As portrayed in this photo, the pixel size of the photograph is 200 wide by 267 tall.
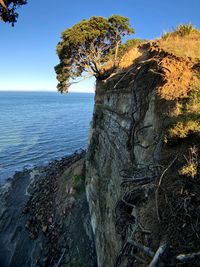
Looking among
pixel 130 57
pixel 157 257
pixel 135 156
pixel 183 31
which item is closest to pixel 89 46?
pixel 130 57

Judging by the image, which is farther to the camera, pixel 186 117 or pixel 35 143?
pixel 35 143

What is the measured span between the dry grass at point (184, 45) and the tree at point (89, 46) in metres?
8.80

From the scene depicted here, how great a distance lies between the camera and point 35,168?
37250 mm

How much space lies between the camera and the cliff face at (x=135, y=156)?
252 inches

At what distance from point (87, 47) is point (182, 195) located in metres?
21.8

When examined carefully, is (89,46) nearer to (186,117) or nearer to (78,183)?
(78,183)

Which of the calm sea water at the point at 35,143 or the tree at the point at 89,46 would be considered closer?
the tree at the point at 89,46

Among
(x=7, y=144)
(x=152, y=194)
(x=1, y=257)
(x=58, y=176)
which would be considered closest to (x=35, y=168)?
(x=58, y=176)

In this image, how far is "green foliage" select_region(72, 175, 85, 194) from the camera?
2435 centimetres

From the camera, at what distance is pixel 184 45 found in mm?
12469

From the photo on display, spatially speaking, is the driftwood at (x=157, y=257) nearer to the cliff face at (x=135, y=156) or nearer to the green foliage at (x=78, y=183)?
the cliff face at (x=135, y=156)

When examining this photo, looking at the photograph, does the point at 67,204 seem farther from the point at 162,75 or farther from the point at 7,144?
the point at 7,144

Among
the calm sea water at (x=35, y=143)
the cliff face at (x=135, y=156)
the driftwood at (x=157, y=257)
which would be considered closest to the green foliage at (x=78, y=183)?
the cliff face at (x=135, y=156)

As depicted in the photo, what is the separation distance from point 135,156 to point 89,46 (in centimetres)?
1672
